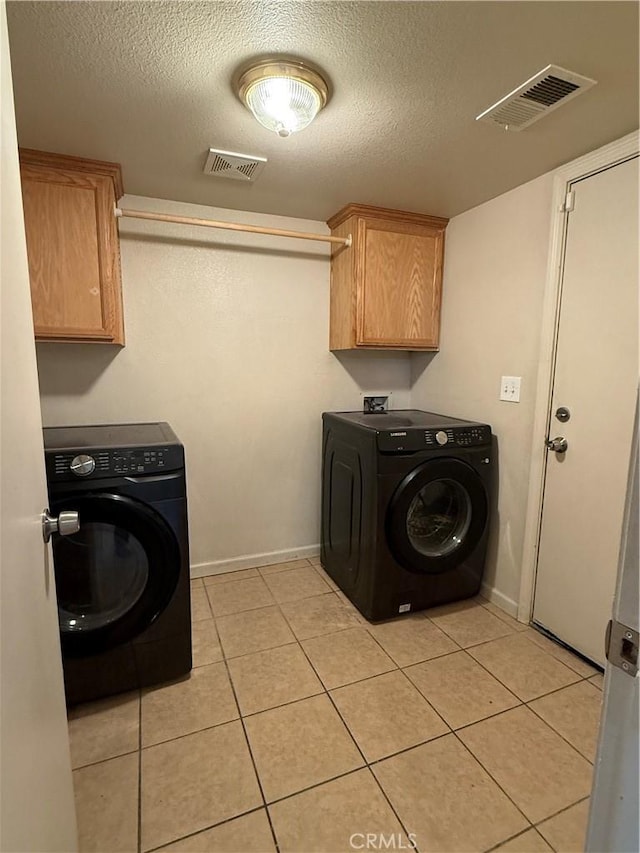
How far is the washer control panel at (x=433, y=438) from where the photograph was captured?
2045 millimetres

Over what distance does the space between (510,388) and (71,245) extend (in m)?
2.19

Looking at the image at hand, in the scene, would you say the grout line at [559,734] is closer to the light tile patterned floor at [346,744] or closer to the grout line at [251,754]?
the light tile patterned floor at [346,744]

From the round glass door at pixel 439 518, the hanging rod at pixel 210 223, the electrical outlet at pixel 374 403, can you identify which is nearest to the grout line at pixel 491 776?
the round glass door at pixel 439 518

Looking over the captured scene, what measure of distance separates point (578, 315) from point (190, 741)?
7.47 feet

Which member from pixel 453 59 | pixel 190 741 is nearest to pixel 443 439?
pixel 453 59

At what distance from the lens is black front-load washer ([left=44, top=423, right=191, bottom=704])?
1552 mm

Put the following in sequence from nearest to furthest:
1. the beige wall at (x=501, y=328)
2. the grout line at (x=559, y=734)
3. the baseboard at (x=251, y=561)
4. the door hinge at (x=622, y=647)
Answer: the door hinge at (x=622, y=647) → the grout line at (x=559, y=734) → the beige wall at (x=501, y=328) → the baseboard at (x=251, y=561)

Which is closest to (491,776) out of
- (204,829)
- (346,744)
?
(346,744)

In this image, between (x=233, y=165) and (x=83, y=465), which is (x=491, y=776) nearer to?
(x=83, y=465)

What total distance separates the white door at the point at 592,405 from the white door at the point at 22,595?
6.36 ft

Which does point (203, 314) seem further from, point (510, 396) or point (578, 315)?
point (578, 315)

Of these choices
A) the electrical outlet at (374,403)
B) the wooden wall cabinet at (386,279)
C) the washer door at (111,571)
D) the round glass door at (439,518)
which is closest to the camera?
the washer door at (111,571)

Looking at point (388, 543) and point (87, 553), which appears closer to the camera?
point (87, 553)

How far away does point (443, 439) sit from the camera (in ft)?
7.07
